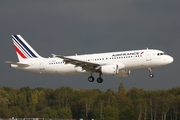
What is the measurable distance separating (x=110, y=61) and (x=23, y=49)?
782 inches

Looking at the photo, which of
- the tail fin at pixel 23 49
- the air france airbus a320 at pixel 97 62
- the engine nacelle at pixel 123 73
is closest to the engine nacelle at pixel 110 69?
the air france airbus a320 at pixel 97 62

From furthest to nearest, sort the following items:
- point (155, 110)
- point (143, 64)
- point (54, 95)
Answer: point (54, 95) < point (155, 110) < point (143, 64)

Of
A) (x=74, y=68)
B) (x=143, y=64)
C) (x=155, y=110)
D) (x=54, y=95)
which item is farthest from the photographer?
(x=54, y=95)

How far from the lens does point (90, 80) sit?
85.9 m

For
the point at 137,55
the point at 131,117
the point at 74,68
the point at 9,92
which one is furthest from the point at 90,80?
the point at 9,92

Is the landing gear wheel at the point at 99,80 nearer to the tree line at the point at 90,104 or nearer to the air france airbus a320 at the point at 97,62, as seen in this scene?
the air france airbus a320 at the point at 97,62

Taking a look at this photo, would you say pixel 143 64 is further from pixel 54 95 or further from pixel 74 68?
pixel 54 95

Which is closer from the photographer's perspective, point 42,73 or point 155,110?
point 42,73

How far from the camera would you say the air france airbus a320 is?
79.7 meters

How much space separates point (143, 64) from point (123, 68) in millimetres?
3400

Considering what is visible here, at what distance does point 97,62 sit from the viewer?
83188 millimetres

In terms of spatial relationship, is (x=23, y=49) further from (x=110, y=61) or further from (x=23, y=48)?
(x=110, y=61)

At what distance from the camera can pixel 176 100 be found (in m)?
150

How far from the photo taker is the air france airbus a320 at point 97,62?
79.7 metres
